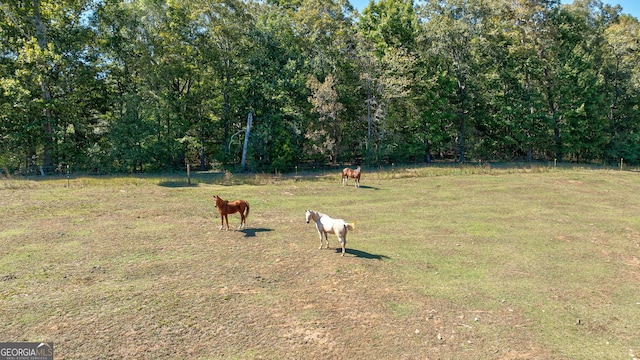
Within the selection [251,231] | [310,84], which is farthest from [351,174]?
[310,84]

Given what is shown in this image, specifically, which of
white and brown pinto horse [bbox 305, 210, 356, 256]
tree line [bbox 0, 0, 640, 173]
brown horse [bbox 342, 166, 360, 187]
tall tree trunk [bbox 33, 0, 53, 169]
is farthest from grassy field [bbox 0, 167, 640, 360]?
tree line [bbox 0, 0, 640, 173]

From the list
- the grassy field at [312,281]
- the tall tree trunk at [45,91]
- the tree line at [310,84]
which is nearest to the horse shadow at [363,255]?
the grassy field at [312,281]

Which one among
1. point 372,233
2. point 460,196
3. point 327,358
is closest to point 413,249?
point 372,233

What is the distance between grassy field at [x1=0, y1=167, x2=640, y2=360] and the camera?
832 cm

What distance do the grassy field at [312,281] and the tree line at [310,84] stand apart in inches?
753

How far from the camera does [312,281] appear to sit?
11.3 meters

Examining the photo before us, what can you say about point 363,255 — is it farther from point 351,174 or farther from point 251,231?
point 351,174

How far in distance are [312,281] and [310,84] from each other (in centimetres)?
3226

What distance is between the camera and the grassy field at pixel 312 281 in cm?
832

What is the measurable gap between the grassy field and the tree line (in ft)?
62.8

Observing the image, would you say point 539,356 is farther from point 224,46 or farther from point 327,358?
point 224,46

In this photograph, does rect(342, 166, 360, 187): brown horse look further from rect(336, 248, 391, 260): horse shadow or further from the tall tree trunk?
the tall tree trunk

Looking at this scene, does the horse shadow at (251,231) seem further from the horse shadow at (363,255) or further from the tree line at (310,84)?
the tree line at (310,84)

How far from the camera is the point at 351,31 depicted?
49188 mm
